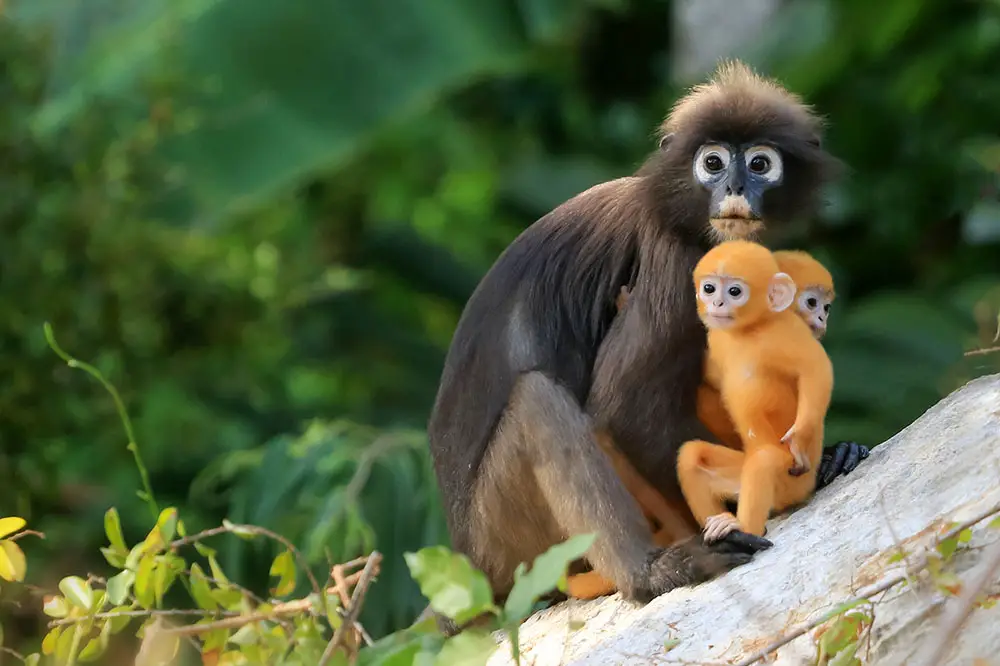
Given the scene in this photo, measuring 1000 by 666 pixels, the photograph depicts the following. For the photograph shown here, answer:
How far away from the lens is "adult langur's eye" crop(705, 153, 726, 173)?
13.1ft

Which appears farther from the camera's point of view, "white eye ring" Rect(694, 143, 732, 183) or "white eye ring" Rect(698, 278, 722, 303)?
"white eye ring" Rect(694, 143, 732, 183)

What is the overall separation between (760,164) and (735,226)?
0.23m

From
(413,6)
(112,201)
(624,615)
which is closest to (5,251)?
(112,201)

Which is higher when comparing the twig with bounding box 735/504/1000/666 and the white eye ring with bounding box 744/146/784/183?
the white eye ring with bounding box 744/146/784/183

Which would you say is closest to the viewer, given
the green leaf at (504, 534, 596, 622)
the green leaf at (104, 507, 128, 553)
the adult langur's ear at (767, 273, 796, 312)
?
the green leaf at (504, 534, 596, 622)

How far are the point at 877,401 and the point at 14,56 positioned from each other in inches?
198

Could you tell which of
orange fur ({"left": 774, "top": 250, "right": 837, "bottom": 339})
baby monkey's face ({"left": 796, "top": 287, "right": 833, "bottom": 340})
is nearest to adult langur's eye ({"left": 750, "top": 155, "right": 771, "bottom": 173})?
orange fur ({"left": 774, "top": 250, "right": 837, "bottom": 339})

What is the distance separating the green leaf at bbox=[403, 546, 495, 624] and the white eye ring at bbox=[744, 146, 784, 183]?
196cm

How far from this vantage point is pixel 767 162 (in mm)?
4027

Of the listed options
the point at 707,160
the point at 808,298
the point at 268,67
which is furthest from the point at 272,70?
the point at 808,298

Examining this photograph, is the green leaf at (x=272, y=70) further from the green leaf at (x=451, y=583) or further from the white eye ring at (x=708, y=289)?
the green leaf at (x=451, y=583)

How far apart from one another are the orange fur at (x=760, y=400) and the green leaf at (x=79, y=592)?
157 centimetres

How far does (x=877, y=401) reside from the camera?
790 centimetres

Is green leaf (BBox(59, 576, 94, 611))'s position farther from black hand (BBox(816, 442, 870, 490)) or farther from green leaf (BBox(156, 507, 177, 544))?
black hand (BBox(816, 442, 870, 490))
